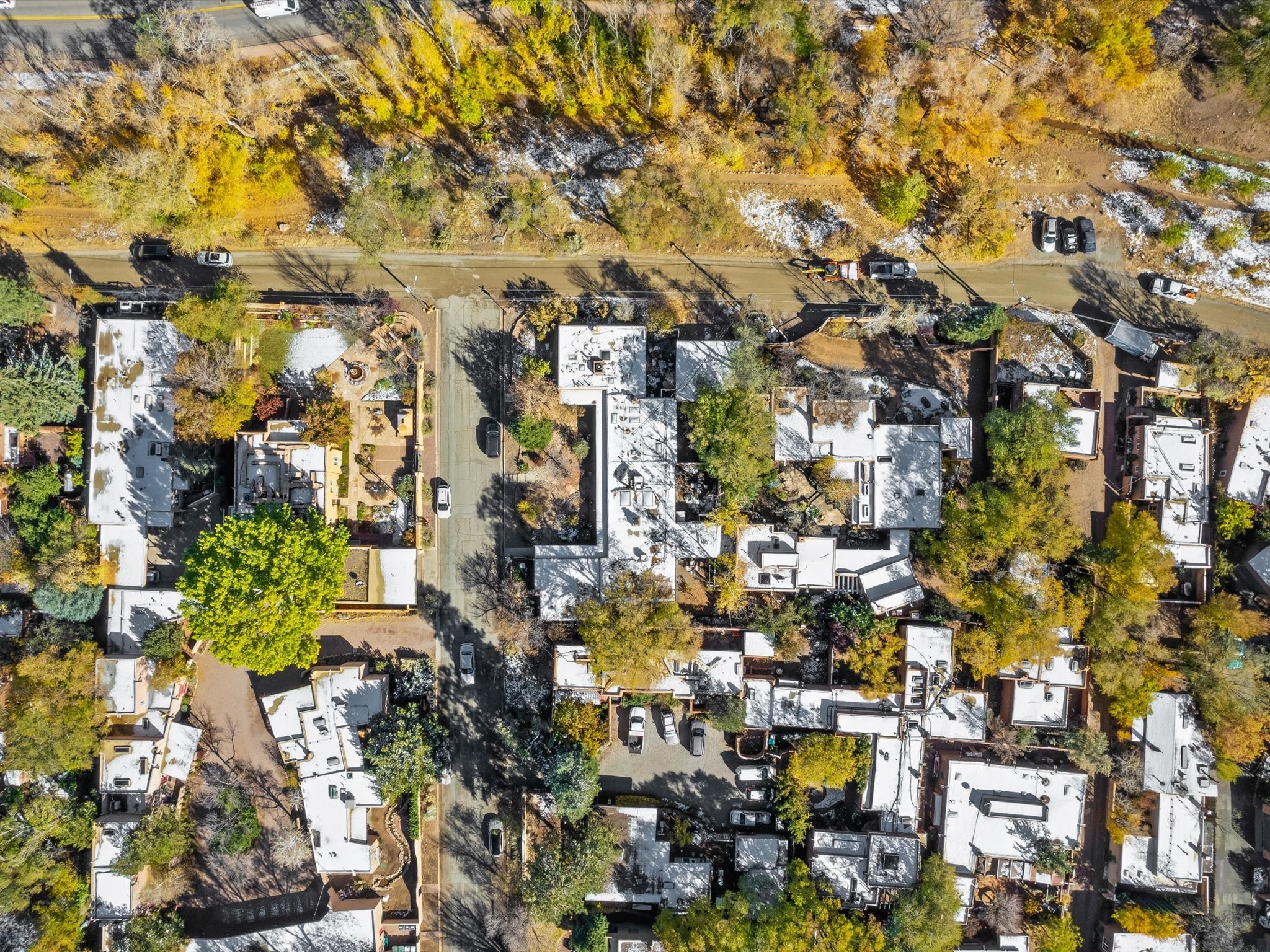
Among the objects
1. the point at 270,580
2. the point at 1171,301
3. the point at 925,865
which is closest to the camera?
the point at 270,580

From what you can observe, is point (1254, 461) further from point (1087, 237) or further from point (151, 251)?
point (151, 251)

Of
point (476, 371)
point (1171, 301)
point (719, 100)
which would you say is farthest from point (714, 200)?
point (1171, 301)

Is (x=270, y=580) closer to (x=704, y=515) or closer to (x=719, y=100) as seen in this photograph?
(x=704, y=515)

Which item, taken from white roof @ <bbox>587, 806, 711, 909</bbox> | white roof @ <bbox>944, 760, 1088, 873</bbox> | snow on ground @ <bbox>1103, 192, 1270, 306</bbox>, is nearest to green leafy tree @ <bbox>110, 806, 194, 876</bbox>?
white roof @ <bbox>587, 806, 711, 909</bbox>

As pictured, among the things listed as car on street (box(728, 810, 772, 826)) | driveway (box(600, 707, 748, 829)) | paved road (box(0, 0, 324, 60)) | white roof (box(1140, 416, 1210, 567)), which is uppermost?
paved road (box(0, 0, 324, 60))

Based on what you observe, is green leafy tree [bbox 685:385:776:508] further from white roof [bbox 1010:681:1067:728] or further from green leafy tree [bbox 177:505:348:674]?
green leafy tree [bbox 177:505:348:674]

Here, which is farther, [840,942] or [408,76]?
[408,76]
